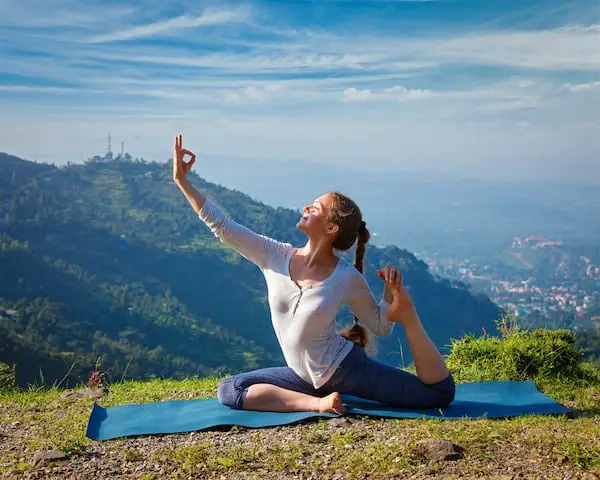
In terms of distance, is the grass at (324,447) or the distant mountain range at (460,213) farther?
→ the distant mountain range at (460,213)

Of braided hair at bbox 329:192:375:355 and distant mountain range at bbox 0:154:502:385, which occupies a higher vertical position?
braided hair at bbox 329:192:375:355

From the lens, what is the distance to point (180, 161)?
455cm

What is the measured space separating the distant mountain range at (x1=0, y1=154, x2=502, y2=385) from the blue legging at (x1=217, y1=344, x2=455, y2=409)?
1255 inches

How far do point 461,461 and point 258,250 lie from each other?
1.85m

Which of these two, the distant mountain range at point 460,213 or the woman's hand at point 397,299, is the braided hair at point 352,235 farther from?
the distant mountain range at point 460,213

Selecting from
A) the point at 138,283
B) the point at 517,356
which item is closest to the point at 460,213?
the point at 138,283

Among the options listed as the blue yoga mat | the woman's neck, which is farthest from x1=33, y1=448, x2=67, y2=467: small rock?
the woman's neck

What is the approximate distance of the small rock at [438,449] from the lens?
3639 millimetres

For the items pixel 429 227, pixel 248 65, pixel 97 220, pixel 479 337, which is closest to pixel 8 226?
pixel 97 220

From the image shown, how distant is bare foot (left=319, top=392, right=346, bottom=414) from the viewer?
14.6ft

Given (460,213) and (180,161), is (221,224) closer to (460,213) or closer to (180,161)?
(180,161)

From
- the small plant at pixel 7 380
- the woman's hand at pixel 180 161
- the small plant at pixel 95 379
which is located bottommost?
the small plant at pixel 7 380

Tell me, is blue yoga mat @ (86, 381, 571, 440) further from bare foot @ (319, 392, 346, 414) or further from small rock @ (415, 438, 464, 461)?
small rock @ (415, 438, 464, 461)

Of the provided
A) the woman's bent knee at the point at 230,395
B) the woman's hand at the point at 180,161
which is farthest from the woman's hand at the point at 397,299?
the woman's hand at the point at 180,161
